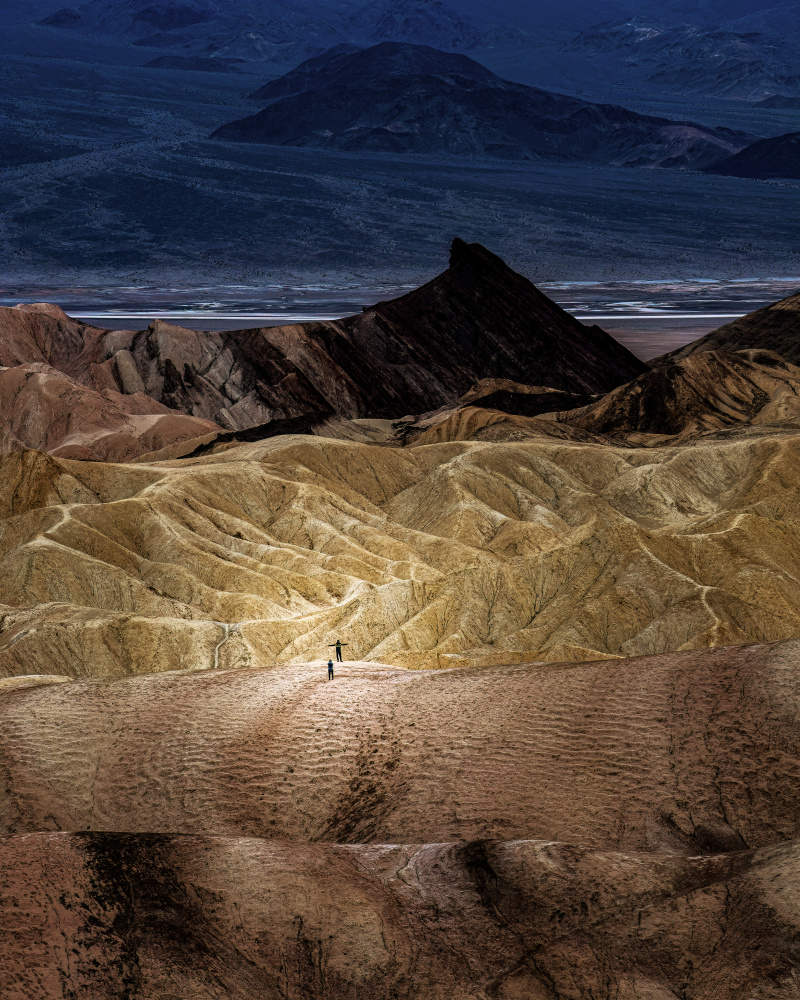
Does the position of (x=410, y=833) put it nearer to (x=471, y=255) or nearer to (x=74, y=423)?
(x=74, y=423)

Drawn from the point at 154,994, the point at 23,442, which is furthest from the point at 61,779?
the point at 23,442

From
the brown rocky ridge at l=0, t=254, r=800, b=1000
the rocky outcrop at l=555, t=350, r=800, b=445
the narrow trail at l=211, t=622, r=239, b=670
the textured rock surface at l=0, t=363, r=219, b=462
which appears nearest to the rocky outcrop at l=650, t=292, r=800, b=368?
the rocky outcrop at l=555, t=350, r=800, b=445

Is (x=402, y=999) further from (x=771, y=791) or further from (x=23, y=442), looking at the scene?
(x=23, y=442)

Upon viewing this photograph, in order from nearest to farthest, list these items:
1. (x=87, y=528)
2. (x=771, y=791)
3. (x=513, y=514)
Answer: (x=771, y=791) < (x=87, y=528) < (x=513, y=514)

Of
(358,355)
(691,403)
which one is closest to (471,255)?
(358,355)

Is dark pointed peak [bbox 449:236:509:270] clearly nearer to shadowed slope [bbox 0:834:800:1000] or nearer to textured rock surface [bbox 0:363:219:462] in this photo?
textured rock surface [bbox 0:363:219:462]

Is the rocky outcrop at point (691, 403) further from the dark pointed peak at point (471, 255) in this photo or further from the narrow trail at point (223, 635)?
the narrow trail at point (223, 635)
